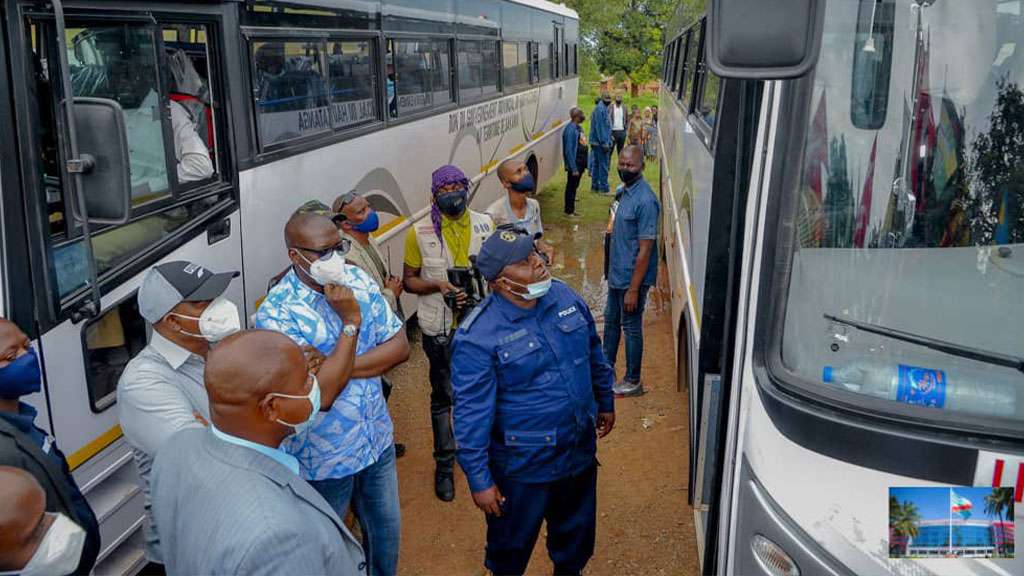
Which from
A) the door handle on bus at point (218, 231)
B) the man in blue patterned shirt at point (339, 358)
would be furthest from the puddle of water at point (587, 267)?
the man in blue patterned shirt at point (339, 358)

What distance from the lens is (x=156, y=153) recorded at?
12.0ft

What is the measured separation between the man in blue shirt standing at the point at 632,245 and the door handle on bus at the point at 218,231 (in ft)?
8.45

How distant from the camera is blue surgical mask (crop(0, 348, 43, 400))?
2.57 m

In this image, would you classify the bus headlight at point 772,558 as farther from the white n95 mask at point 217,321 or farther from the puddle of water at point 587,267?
the puddle of water at point 587,267

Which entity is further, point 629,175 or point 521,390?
point 629,175

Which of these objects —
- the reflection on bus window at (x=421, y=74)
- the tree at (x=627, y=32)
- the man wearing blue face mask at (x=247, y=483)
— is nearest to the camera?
the man wearing blue face mask at (x=247, y=483)

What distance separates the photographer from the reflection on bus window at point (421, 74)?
6.91 metres

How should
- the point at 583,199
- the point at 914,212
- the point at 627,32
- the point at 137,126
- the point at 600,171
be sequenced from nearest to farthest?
the point at 914,212 → the point at 137,126 → the point at 583,199 → the point at 600,171 → the point at 627,32

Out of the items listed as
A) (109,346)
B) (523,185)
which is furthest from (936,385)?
(523,185)

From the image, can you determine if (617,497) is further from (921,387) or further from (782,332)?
(921,387)

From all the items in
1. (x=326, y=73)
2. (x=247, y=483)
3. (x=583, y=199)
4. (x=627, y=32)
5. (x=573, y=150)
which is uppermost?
(x=627, y=32)

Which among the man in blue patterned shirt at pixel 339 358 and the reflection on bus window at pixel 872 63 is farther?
the man in blue patterned shirt at pixel 339 358

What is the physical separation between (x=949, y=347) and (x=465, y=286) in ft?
10.0

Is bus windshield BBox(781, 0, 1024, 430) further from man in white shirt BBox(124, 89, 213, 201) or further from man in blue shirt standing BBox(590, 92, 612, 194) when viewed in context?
man in blue shirt standing BBox(590, 92, 612, 194)
